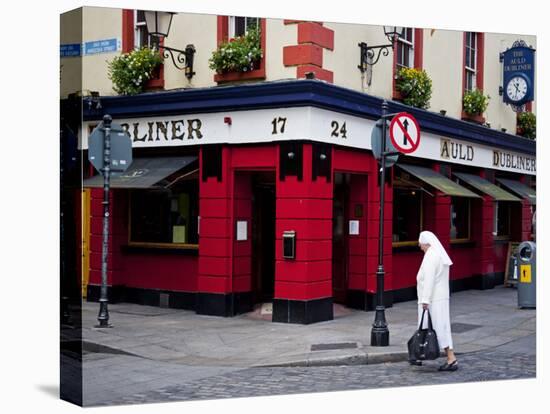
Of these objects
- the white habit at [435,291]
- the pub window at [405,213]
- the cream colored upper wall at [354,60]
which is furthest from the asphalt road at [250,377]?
the cream colored upper wall at [354,60]

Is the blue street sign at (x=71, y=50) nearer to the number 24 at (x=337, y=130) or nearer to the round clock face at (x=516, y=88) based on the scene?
the number 24 at (x=337, y=130)

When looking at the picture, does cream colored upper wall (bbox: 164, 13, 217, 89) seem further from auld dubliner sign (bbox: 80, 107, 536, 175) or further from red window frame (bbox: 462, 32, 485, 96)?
red window frame (bbox: 462, 32, 485, 96)

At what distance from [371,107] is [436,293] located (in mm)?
2831

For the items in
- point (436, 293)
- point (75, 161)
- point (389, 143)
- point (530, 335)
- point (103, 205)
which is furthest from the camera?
point (530, 335)

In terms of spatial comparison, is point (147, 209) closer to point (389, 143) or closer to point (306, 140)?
point (306, 140)

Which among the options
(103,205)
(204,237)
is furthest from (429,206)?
(103,205)

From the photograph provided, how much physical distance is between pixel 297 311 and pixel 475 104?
14.3 ft

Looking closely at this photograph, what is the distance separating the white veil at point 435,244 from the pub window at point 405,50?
257 centimetres

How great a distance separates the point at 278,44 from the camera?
11438 mm

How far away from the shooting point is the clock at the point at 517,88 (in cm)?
1248

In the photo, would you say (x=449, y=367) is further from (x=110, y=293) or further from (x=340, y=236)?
(x=110, y=293)

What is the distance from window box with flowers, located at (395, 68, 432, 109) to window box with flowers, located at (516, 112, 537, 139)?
1440 mm

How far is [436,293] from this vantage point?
34.9ft

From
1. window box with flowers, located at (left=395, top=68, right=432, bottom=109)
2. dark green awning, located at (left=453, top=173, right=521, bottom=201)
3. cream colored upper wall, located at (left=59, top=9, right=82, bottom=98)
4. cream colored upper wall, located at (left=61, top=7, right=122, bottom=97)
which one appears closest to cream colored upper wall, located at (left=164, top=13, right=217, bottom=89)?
cream colored upper wall, located at (left=61, top=7, right=122, bottom=97)
